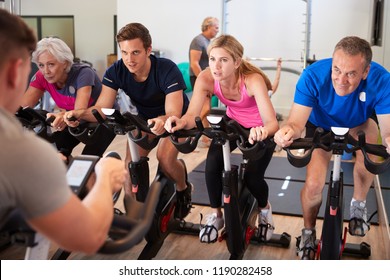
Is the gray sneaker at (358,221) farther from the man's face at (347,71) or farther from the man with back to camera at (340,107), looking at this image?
the man's face at (347,71)

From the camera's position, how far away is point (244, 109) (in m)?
2.87

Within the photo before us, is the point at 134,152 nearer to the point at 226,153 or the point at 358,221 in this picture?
the point at 226,153

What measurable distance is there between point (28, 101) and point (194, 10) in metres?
5.65

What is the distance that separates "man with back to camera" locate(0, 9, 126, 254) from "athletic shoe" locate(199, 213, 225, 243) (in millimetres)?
1663

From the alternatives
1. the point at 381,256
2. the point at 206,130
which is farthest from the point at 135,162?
the point at 381,256

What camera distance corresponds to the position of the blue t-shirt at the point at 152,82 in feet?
9.50

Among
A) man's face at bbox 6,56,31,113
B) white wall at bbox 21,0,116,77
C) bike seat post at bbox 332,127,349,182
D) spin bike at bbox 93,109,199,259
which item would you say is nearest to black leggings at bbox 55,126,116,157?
spin bike at bbox 93,109,199,259

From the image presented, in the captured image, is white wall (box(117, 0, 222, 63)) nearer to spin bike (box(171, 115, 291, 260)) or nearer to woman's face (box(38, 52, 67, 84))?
woman's face (box(38, 52, 67, 84))

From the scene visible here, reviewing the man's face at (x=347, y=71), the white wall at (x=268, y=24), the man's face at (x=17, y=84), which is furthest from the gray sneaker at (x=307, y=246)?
the white wall at (x=268, y=24)

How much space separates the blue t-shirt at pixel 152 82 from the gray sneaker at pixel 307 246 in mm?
1060

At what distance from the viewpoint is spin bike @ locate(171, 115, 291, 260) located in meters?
2.31

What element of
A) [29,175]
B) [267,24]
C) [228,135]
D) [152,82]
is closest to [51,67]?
[152,82]

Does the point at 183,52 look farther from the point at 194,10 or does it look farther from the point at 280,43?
the point at 280,43

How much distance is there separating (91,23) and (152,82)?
8.84m
